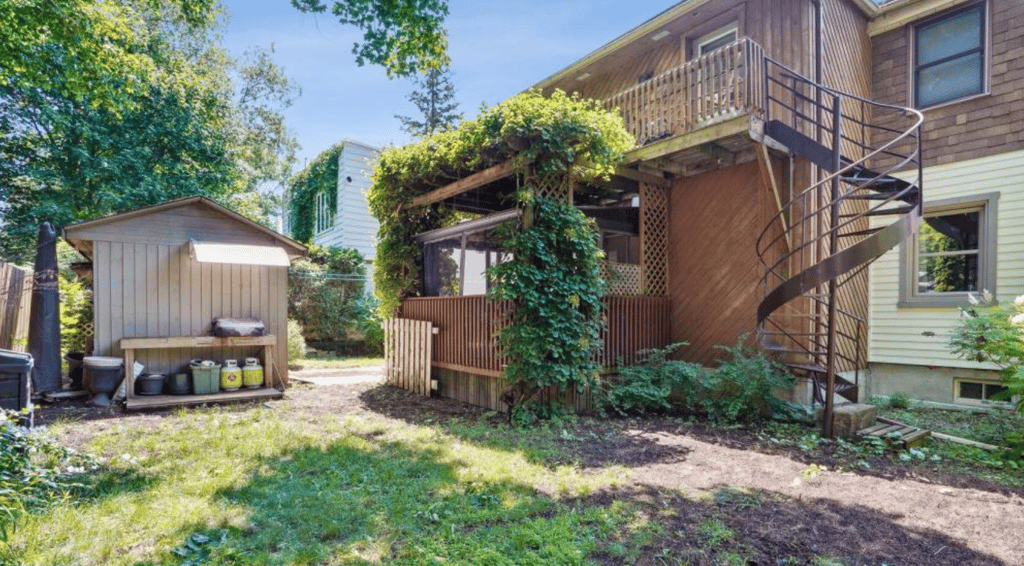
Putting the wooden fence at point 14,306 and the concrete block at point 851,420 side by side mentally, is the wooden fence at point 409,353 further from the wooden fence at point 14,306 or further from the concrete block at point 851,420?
the concrete block at point 851,420

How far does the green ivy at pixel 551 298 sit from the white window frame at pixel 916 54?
5551mm

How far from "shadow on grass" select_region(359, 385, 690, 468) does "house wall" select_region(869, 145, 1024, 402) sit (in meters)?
4.49

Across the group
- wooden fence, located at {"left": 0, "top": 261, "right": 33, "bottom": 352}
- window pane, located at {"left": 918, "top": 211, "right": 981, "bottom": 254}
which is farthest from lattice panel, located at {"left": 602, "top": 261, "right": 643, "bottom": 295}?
wooden fence, located at {"left": 0, "top": 261, "right": 33, "bottom": 352}

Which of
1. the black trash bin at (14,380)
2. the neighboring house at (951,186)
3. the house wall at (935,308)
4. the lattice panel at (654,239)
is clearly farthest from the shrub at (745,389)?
the black trash bin at (14,380)

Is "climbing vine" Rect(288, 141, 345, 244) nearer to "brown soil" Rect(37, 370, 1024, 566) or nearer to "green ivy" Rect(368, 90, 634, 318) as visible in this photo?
"green ivy" Rect(368, 90, 634, 318)

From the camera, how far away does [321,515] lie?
10.1 ft

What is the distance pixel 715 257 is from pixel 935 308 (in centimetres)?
312

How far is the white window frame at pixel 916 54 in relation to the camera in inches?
268

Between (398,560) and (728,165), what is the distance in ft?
21.8

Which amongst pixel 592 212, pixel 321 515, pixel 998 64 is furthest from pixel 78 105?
pixel 998 64

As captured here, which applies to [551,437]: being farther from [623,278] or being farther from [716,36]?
[716,36]

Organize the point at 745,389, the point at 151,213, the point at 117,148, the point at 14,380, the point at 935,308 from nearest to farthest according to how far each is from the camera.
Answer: the point at 14,380
the point at 745,389
the point at 151,213
the point at 935,308
the point at 117,148

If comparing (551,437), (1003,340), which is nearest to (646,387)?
(551,437)

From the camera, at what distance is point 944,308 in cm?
701
